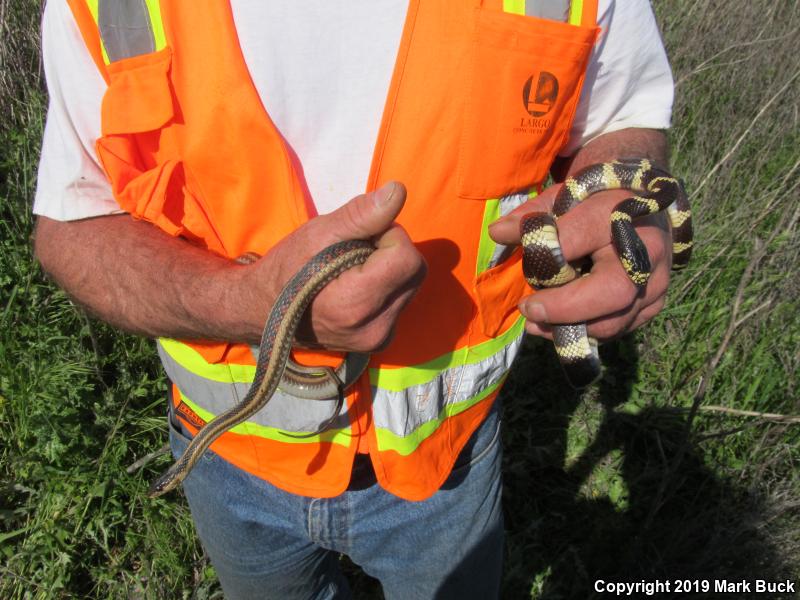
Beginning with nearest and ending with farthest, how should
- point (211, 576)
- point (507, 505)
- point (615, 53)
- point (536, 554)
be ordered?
1. point (615, 53)
2. point (211, 576)
3. point (536, 554)
4. point (507, 505)

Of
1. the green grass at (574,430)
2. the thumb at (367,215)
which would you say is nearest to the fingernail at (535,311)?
the thumb at (367,215)

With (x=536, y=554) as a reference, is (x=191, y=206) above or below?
above

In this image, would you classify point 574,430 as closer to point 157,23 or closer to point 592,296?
point 592,296

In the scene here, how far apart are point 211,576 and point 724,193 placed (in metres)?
4.63

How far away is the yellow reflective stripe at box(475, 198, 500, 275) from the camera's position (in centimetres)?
167

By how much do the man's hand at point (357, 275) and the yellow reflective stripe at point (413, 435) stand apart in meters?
0.47

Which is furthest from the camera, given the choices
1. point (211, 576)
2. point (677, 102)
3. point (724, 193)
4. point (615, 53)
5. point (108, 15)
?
point (677, 102)

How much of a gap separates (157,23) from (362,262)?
2.63ft

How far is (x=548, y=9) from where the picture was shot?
4.98 feet

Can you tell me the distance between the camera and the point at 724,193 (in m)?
4.48

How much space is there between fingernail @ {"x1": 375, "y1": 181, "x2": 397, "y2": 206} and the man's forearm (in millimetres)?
445

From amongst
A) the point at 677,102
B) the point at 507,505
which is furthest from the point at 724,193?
the point at 507,505

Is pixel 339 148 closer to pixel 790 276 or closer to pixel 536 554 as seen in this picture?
pixel 536 554

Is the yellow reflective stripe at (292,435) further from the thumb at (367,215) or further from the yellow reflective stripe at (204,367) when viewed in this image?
the thumb at (367,215)
